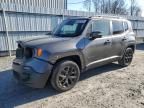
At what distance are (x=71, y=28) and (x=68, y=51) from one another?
1.07 metres

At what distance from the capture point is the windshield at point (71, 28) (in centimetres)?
460

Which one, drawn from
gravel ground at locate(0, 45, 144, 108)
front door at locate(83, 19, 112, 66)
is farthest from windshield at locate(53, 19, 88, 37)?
gravel ground at locate(0, 45, 144, 108)

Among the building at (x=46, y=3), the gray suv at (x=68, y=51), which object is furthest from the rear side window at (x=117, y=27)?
the building at (x=46, y=3)

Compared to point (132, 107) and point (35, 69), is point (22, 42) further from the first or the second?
point (132, 107)

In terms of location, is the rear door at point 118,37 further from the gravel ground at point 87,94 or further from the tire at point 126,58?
the gravel ground at point 87,94

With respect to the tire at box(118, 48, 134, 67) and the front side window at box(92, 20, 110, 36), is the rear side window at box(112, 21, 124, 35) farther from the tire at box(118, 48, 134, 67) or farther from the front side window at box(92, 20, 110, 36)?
the tire at box(118, 48, 134, 67)

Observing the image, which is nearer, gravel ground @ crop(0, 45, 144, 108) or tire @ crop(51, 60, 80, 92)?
gravel ground @ crop(0, 45, 144, 108)

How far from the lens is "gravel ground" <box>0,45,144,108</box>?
366 centimetres

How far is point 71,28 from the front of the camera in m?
4.91

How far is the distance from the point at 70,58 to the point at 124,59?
9.31 ft

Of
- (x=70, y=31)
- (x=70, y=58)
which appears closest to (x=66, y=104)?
(x=70, y=58)


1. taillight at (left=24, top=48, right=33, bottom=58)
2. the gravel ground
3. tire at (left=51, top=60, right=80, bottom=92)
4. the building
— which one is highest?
the building

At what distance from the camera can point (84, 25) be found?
4648 mm

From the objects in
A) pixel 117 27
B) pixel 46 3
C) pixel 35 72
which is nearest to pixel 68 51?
pixel 35 72
